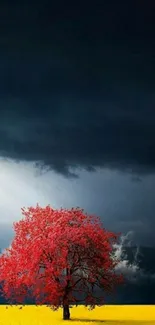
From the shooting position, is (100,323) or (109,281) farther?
(109,281)

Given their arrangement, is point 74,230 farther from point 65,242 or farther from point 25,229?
point 25,229

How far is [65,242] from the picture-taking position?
194ft

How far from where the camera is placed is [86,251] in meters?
60.2

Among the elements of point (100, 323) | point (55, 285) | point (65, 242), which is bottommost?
point (100, 323)

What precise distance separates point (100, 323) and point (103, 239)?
9306mm

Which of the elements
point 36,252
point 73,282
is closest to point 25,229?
point 36,252

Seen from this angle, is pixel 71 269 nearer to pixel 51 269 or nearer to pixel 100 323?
pixel 51 269

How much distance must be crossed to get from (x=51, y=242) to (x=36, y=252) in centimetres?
196

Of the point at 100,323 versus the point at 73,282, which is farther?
the point at 73,282

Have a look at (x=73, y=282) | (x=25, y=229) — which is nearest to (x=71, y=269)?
(x=73, y=282)

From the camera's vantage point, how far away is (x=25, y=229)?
62.9 metres

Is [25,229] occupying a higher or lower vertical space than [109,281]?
higher

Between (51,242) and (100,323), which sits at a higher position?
(51,242)

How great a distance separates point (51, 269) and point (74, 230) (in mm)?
4608
